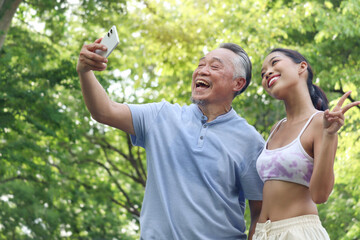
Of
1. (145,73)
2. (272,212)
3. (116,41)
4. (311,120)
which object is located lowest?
(272,212)

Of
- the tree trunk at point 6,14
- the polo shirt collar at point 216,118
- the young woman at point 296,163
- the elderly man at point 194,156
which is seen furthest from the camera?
the tree trunk at point 6,14

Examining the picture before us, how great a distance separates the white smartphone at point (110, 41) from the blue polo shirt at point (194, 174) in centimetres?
47

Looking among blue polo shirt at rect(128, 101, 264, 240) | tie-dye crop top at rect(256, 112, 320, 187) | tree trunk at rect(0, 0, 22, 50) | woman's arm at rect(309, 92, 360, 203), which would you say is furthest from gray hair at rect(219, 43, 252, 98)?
tree trunk at rect(0, 0, 22, 50)

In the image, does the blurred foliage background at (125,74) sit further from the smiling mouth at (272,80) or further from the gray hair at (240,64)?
the smiling mouth at (272,80)

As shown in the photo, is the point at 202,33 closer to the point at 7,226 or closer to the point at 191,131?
the point at 7,226

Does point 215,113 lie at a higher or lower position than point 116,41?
lower

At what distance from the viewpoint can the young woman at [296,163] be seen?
2652 millimetres

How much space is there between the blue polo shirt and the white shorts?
264mm

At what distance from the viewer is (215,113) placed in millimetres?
3383

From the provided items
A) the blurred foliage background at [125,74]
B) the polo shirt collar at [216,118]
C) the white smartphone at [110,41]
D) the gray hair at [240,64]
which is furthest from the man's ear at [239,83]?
the blurred foliage background at [125,74]

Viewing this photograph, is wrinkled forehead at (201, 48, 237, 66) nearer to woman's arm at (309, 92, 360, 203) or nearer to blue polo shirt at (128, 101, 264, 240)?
blue polo shirt at (128, 101, 264, 240)

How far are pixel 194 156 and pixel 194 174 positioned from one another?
0.09 meters

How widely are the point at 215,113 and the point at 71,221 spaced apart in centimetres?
1211

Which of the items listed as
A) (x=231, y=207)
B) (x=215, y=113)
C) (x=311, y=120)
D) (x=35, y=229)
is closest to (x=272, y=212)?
(x=231, y=207)
